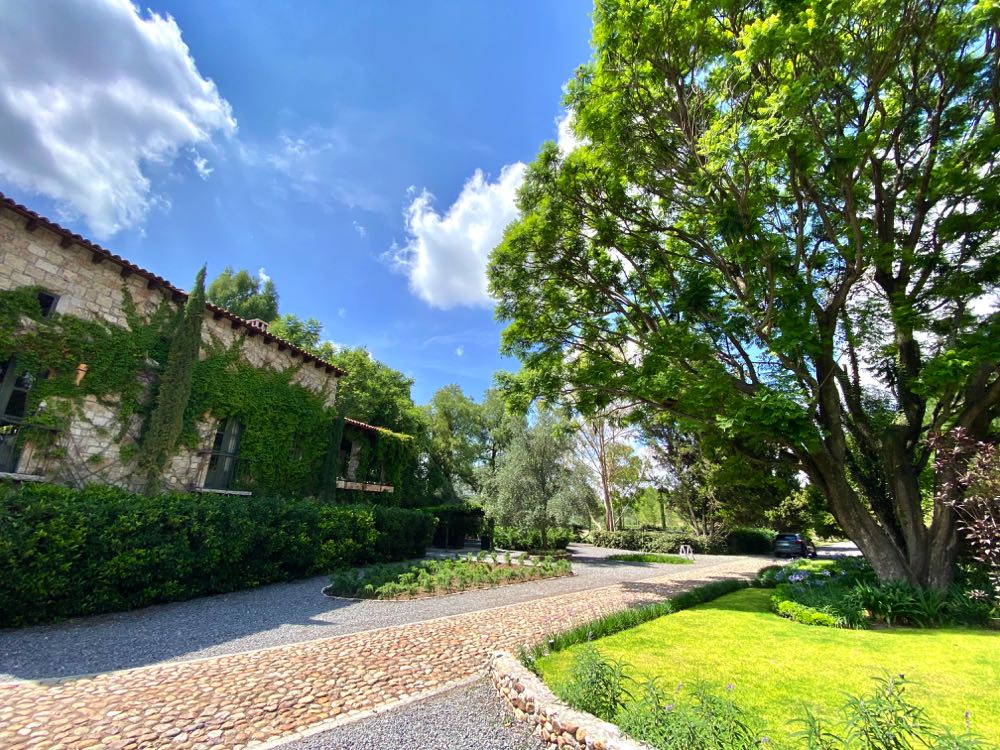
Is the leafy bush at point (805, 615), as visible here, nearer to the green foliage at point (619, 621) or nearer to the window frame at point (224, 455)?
the green foliage at point (619, 621)

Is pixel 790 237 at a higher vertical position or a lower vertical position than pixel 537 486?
higher

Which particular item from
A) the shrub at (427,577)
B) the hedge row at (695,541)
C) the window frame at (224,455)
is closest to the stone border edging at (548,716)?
the shrub at (427,577)

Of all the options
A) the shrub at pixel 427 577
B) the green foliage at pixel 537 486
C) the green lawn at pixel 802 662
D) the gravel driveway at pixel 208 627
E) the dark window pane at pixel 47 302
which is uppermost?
the dark window pane at pixel 47 302

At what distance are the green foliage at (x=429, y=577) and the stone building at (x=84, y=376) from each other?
18.0 feet

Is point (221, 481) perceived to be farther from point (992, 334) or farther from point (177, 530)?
point (992, 334)

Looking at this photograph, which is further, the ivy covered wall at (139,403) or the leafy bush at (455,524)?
the leafy bush at (455,524)

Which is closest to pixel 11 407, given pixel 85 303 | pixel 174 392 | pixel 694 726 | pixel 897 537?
pixel 85 303

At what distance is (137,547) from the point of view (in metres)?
7.68

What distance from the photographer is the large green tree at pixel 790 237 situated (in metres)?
7.91

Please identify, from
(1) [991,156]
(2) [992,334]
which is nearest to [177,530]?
(2) [992,334]

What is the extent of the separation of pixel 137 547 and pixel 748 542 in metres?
32.1

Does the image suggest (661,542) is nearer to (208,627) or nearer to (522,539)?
(522,539)

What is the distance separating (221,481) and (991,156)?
2086 centimetres

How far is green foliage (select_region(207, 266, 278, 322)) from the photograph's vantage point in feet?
115
